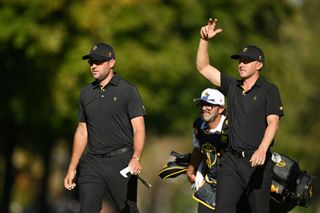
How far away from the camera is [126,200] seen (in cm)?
1373

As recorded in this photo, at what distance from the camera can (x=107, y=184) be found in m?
13.8

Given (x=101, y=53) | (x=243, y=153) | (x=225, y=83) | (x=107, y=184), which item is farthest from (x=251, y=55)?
(x=107, y=184)

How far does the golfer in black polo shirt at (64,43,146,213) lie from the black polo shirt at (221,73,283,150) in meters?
1.16

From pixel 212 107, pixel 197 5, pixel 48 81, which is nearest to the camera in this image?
pixel 212 107

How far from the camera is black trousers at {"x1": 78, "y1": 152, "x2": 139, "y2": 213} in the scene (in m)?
13.7

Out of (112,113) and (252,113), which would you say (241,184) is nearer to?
(252,113)

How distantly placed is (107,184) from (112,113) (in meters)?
0.87

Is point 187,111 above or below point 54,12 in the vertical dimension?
below

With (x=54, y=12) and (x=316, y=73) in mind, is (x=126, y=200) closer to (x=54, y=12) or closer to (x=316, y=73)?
(x=54, y=12)

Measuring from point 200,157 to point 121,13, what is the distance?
50.5ft

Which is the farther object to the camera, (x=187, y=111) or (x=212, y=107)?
(x=187, y=111)

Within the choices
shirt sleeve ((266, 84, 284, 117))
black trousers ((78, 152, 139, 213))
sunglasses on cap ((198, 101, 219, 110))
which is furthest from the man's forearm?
black trousers ((78, 152, 139, 213))

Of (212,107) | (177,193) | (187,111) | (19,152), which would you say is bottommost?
(177,193)

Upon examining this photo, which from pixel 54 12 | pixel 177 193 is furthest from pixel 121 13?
pixel 177 193
